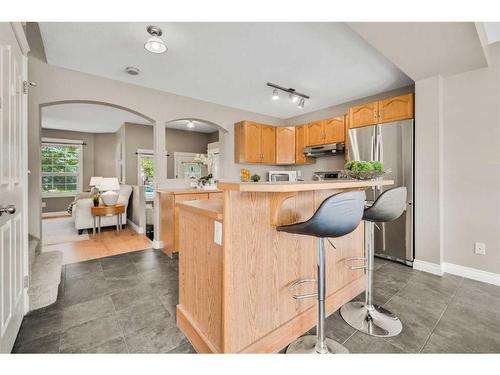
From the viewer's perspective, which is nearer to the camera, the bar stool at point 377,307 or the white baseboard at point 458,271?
the bar stool at point 377,307

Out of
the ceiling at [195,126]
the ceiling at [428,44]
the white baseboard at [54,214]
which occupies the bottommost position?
the white baseboard at [54,214]

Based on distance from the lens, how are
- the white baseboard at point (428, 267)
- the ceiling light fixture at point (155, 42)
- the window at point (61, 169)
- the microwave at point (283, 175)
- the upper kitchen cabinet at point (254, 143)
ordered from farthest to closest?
the window at point (61, 169)
the microwave at point (283, 175)
the upper kitchen cabinet at point (254, 143)
the white baseboard at point (428, 267)
the ceiling light fixture at point (155, 42)

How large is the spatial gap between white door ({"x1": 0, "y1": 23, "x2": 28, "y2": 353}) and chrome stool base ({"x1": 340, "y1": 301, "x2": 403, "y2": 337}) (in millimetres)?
2217

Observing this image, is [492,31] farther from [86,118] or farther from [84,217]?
[86,118]

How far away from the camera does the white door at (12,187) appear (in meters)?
1.26

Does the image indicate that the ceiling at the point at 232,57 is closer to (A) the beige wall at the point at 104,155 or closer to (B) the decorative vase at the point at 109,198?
(B) the decorative vase at the point at 109,198

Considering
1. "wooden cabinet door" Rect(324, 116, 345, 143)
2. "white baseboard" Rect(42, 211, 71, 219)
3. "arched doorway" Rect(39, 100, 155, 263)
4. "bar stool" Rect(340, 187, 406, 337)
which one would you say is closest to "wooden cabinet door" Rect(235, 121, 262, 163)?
"wooden cabinet door" Rect(324, 116, 345, 143)

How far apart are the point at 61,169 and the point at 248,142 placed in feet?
20.7

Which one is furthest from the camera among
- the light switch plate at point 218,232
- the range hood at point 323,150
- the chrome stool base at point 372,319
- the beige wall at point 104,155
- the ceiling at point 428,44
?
the beige wall at point 104,155

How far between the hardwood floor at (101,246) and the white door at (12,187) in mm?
1583

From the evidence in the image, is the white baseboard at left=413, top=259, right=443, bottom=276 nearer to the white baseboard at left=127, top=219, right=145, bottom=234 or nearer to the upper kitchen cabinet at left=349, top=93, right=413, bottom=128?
the upper kitchen cabinet at left=349, top=93, right=413, bottom=128

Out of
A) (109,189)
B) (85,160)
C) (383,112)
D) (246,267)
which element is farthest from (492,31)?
(85,160)

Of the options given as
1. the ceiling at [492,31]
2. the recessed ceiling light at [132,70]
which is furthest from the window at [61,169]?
the ceiling at [492,31]

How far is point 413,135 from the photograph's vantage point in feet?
A: 9.36
